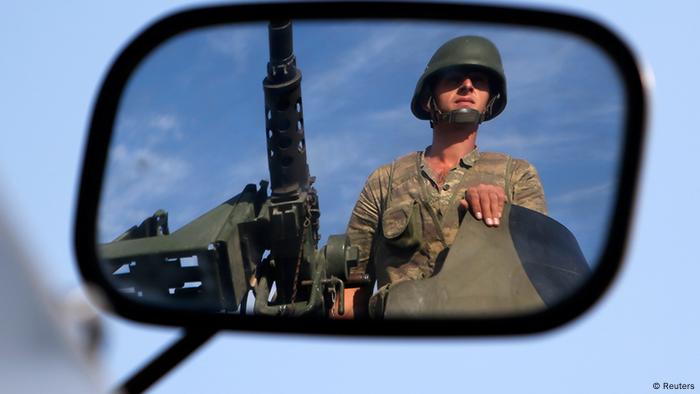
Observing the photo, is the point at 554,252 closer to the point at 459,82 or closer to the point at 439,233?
the point at 439,233

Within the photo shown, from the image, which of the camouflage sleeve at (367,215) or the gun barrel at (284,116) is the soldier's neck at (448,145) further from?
the gun barrel at (284,116)

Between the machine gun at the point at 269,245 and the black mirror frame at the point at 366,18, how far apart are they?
127 millimetres

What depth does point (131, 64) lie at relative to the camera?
2.80 metres

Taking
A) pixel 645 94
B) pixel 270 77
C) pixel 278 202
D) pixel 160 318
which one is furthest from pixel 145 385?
pixel 645 94

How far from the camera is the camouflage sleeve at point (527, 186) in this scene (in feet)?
10.2

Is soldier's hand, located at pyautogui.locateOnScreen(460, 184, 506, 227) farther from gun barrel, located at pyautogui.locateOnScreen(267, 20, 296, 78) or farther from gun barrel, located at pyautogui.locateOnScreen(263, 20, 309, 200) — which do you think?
gun barrel, located at pyautogui.locateOnScreen(267, 20, 296, 78)

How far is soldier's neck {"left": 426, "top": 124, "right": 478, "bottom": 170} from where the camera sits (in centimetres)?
320

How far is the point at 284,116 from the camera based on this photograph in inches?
122

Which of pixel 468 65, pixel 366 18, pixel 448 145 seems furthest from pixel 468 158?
pixel 366 18

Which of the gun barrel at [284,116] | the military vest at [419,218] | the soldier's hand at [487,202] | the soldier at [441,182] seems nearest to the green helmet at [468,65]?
→ the soldier at [441,182]

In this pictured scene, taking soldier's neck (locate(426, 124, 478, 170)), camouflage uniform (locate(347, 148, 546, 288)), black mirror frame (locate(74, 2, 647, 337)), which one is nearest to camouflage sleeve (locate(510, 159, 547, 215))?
camouflage uniform (locate(347, 148, 546, 288))

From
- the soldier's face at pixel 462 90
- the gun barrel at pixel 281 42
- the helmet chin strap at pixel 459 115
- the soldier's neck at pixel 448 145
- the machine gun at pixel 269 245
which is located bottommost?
the machine gun at pixel 269 245

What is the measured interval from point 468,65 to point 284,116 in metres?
0.56

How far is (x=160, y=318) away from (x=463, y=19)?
1181 mm
